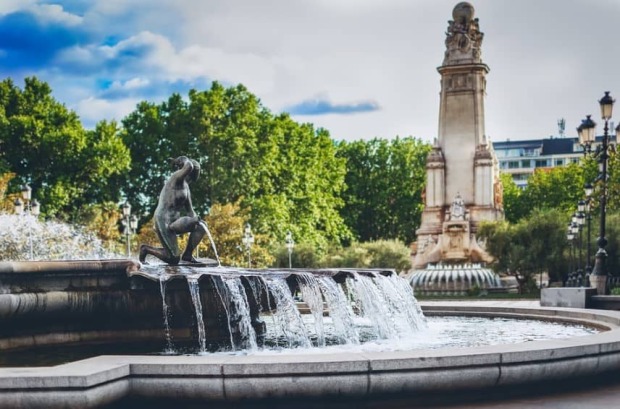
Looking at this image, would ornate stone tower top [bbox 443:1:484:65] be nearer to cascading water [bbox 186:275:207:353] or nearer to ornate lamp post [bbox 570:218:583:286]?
A: ornate lamp post [bbox 570:218:583:286]

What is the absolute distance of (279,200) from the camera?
6009cm

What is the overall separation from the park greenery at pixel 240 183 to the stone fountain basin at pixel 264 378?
34468mm

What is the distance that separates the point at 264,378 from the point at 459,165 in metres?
47.3

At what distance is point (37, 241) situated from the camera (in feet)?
128

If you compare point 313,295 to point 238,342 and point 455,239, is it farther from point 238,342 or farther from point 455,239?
point 455,239

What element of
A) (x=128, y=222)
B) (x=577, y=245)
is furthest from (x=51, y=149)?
(x=577, y=245)

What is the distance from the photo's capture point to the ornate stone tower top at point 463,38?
5509 cm

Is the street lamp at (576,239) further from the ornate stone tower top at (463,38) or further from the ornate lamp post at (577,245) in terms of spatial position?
the ornate stone tower top at (463,38)

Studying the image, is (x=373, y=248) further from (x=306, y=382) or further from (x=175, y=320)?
(x=306, y=382)

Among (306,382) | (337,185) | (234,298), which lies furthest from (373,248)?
(306,382)

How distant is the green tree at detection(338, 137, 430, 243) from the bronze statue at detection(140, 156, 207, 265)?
206 feet

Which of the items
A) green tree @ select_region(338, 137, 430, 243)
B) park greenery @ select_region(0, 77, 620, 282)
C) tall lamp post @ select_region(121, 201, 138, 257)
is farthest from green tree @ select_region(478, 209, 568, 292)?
green tree @ select_region(338, 137, 430, 243)

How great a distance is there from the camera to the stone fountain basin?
8.87 meters

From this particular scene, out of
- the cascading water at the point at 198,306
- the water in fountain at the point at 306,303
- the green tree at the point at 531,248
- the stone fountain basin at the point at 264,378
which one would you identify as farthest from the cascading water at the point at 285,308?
the green tree at the point at 531,248
